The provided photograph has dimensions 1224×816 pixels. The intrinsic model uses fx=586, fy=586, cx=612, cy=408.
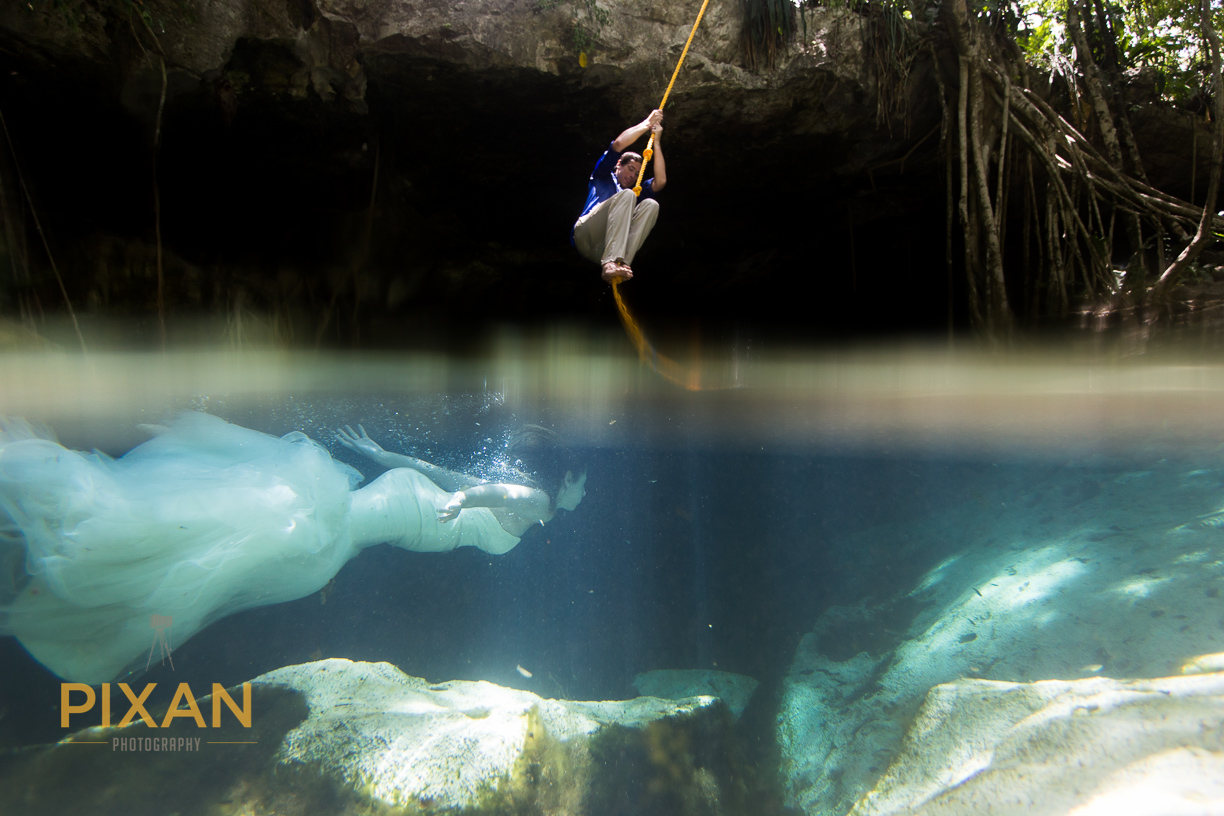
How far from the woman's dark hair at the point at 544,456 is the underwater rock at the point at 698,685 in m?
2.00

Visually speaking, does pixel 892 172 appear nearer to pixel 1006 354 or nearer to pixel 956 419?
pixel 1006 354

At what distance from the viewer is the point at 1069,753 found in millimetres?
2055

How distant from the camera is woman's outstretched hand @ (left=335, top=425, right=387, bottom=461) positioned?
4434 mm

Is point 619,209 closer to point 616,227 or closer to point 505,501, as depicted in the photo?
point 616,227

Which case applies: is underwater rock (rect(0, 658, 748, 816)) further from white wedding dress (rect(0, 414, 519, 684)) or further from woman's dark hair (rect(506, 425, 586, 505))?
woman's dark hair (rect(506, 425, 586, 505))

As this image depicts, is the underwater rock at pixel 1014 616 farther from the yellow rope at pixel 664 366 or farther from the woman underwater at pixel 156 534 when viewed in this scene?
the woman underwater at pixel 156 534

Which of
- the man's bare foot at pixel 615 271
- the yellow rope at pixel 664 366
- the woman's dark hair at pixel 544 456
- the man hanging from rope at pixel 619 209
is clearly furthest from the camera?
the woman's dark hair at pixel 544 456

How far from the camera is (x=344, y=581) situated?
569cm

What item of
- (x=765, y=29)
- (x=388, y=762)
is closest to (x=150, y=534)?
(x=388, y=762)

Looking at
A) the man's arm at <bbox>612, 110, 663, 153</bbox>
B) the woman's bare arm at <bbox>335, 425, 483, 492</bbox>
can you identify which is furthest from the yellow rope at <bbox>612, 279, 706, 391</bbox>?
the woman's bare arm at <bbox>335, 425, 483, 492</bbox>

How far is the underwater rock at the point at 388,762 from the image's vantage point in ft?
10.2

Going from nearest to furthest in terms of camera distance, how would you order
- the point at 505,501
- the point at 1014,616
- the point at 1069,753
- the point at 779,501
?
the point at 1069,753 < the point at 1014,616 < the point at 505,501 < the point at 779,501

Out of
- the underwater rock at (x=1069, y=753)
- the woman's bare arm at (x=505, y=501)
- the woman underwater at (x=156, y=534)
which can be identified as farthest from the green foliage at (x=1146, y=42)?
the woman underwater at (x=156, y=534)

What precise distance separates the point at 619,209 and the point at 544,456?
2.52 metres
